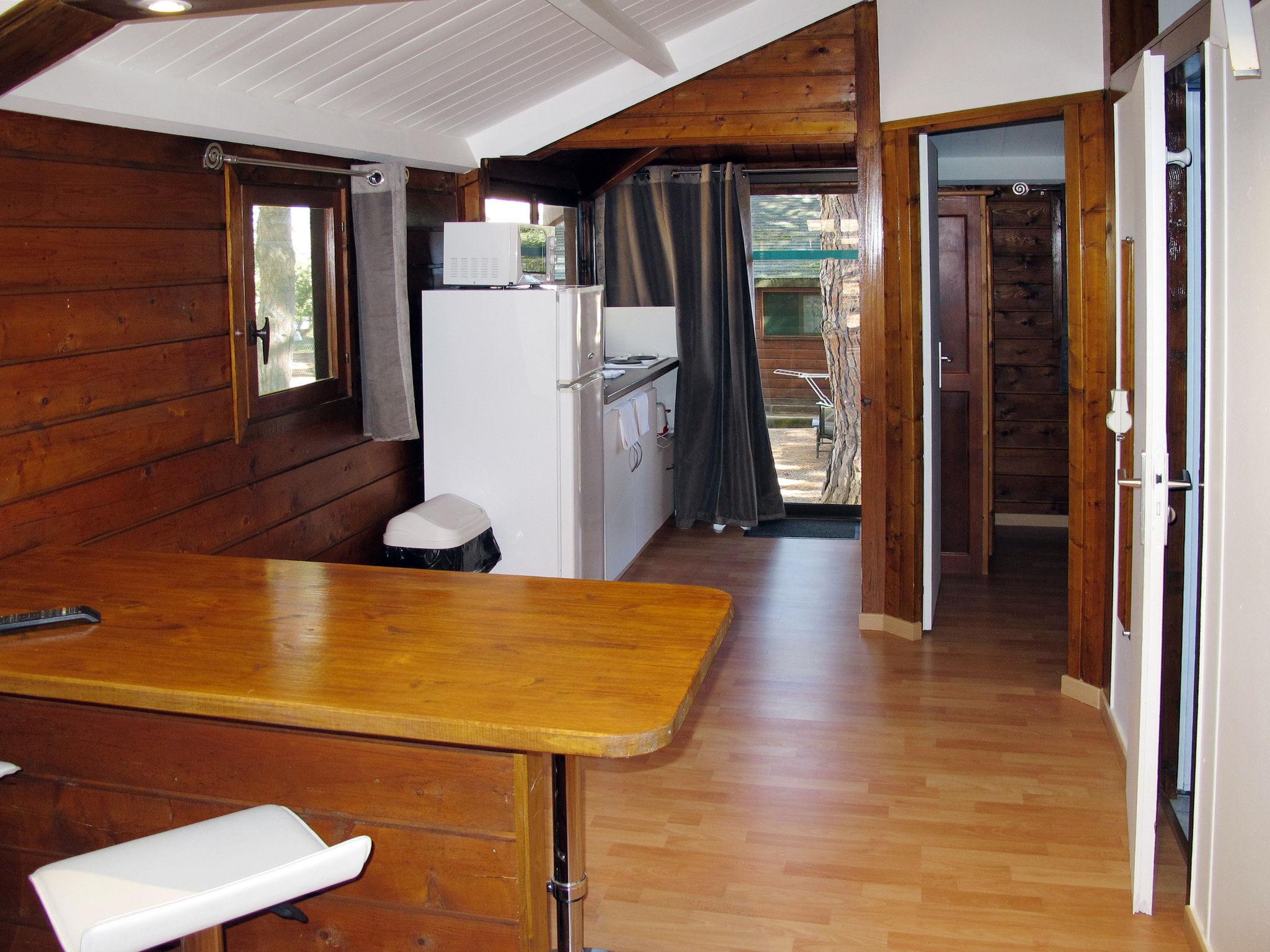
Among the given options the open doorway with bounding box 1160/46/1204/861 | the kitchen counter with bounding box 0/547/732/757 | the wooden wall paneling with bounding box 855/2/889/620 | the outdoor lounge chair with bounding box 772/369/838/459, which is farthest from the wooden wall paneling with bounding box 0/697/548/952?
the outdoor lounge chair with bounding box 772/369/838/459

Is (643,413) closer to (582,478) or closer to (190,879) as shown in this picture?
(582,478)

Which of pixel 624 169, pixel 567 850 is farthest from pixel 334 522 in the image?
pixel 624 169

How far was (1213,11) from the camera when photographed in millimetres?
2240

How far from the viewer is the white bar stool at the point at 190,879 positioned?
1465 millimetres

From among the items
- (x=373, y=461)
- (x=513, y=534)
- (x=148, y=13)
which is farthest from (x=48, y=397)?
(x=513, y=534)

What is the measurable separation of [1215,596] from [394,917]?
1.77 meters

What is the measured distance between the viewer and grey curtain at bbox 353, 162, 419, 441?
3.98m

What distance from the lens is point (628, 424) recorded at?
5.48 m

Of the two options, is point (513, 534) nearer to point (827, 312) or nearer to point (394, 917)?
point (394, 917)

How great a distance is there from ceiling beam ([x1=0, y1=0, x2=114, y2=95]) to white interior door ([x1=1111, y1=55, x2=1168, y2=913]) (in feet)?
6.95

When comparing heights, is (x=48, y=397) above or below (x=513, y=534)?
above

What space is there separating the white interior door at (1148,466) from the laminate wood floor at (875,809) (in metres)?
0.25

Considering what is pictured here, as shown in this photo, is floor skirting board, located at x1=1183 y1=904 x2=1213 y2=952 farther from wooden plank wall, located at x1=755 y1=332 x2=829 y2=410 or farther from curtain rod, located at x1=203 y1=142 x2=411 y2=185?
wooden plank wall, located at x1=755 y1=332 x2=829 y2=410

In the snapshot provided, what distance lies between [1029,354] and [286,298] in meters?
4.24
